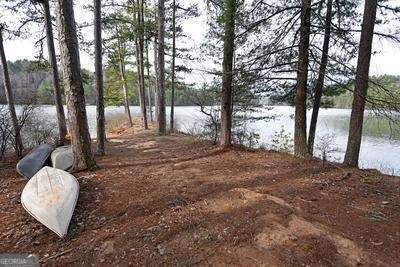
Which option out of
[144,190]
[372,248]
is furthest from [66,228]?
[372,248]

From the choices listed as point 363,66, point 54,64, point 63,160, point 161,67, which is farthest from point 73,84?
point 161,67

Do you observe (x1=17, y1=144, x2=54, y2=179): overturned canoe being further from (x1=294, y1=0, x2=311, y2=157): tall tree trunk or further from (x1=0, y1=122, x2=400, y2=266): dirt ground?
(x1=294, y1=0, x2=311, y2=157): tall tree trunk

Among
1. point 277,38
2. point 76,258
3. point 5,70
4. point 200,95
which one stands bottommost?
point 76,258

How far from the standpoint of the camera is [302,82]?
24.5 ft

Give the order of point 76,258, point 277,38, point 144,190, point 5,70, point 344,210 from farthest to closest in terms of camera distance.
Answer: point 5,70, point 277,38, point 144,190, point 344,210, point 76,258

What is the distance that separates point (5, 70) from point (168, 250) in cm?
855

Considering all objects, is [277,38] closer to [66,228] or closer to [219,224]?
[219,224]

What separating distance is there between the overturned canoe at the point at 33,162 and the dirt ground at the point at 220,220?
1.03 ft

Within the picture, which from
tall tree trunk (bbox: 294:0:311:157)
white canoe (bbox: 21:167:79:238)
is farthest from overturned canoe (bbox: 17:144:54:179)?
tall tree trunk (bbox: 294:0:311:157)

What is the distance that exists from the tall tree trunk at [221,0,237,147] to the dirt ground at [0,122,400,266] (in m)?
2.14

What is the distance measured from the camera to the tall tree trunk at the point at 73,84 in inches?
218

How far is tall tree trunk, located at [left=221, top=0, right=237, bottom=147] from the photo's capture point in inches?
287

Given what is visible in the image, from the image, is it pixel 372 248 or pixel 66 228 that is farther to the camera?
pixel 66 228

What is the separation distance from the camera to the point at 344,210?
4508 mm
